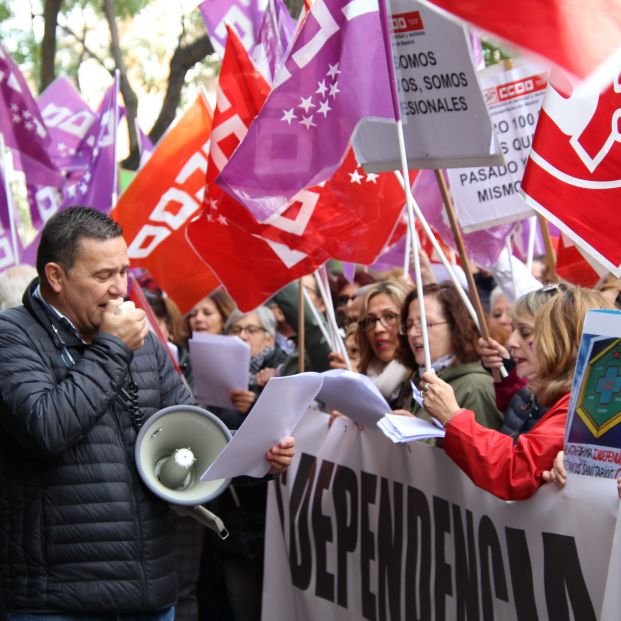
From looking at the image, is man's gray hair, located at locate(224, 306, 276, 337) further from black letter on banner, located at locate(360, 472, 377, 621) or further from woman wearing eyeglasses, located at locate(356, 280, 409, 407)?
black letter on banner, located at locate(360, 472, 377, 621)

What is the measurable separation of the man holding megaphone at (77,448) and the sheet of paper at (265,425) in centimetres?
27

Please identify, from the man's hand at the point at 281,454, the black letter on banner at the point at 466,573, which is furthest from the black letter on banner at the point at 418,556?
the man's hand at the point at 281,454

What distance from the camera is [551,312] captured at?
4027mm

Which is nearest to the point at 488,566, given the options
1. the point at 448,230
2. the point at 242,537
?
the point at 242,537

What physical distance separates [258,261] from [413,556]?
1857mm

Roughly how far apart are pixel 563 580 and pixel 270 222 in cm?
251

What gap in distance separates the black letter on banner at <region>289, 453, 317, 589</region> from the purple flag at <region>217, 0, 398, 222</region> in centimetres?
123

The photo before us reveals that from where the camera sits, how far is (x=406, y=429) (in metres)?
4.02

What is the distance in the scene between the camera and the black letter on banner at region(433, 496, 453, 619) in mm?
4285

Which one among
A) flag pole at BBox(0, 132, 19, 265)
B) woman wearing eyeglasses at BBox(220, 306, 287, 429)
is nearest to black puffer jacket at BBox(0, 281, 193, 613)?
woman wearing eyeglasses at BBox(220, 306, 287, 429)

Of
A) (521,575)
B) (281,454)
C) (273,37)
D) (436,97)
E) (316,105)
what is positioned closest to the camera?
(521,575)

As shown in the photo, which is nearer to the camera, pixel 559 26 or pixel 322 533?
pixel 559 26

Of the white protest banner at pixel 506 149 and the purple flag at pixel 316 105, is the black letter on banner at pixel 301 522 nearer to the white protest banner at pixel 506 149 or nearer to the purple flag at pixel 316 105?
the purple flag at pixel 316 105

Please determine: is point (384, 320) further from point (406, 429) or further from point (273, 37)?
point (406, 429)
